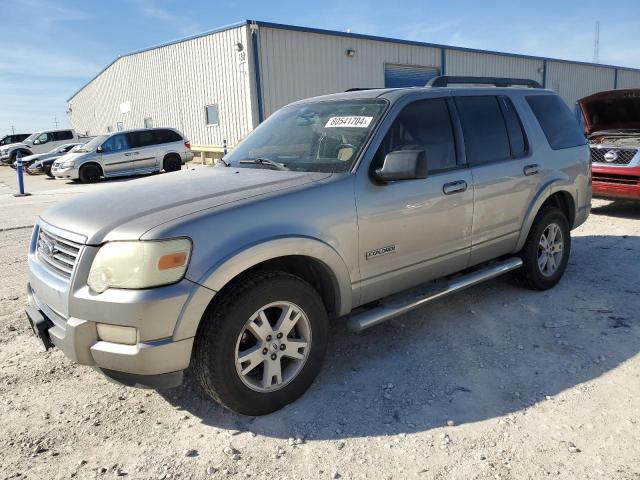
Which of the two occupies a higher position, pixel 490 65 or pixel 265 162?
pixel 490 65

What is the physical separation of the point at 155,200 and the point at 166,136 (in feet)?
53.5

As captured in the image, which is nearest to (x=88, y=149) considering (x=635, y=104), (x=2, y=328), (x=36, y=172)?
(x=36, y=172)

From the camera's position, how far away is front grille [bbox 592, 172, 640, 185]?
7465 millimetres

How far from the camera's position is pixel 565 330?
153 inches

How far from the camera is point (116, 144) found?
17422 mm

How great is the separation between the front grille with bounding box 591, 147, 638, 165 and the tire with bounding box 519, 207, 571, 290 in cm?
371

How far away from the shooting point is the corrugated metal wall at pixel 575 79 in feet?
96.5

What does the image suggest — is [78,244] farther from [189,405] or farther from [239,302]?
[189,405]

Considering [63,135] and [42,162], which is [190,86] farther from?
[63,135]

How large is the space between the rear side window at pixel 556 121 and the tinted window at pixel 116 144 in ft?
50.7

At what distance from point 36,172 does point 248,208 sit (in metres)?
22.9

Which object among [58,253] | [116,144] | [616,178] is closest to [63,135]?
[116,144]

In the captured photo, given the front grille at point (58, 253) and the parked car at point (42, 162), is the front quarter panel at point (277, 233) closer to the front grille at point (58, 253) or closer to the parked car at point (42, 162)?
the front grille at point (58, 253)

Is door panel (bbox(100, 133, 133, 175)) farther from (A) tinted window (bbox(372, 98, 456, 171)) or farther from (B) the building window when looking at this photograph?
(A) tinted window (bbox(372, 98, 456, 171))
